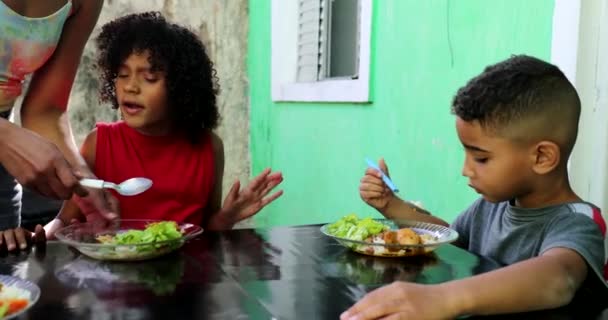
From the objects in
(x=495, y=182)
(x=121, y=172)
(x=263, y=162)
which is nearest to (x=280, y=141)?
(x=263, y=162)

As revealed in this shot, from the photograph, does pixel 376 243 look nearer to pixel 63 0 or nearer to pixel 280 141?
pixel 63 0

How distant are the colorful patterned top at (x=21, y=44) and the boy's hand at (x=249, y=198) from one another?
60 centimetres

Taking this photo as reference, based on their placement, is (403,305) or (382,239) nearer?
(403,305)

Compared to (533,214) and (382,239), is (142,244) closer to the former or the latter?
(382,239)

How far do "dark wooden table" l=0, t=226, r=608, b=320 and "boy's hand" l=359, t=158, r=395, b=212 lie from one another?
197 millimetres

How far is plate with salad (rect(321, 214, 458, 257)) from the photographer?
1082mm

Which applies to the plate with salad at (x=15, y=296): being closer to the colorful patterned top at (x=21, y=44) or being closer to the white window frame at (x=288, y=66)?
the colorful patterned top at (x=21, y=44)

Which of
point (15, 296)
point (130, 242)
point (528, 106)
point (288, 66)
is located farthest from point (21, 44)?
point (288, 66)

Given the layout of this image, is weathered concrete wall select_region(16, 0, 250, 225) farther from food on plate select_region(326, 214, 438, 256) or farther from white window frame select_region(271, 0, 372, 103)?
food on plate select_region(326, 214, 438, 256)

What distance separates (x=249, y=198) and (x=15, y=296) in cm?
82

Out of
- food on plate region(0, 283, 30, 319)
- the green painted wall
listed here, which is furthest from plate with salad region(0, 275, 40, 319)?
the green painted wall

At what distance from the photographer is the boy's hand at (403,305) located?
2.42 feet

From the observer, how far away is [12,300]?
0.76 metres

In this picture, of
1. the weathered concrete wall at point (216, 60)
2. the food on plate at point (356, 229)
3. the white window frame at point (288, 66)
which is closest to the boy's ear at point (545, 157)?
the food on plate at point (356, 229)
